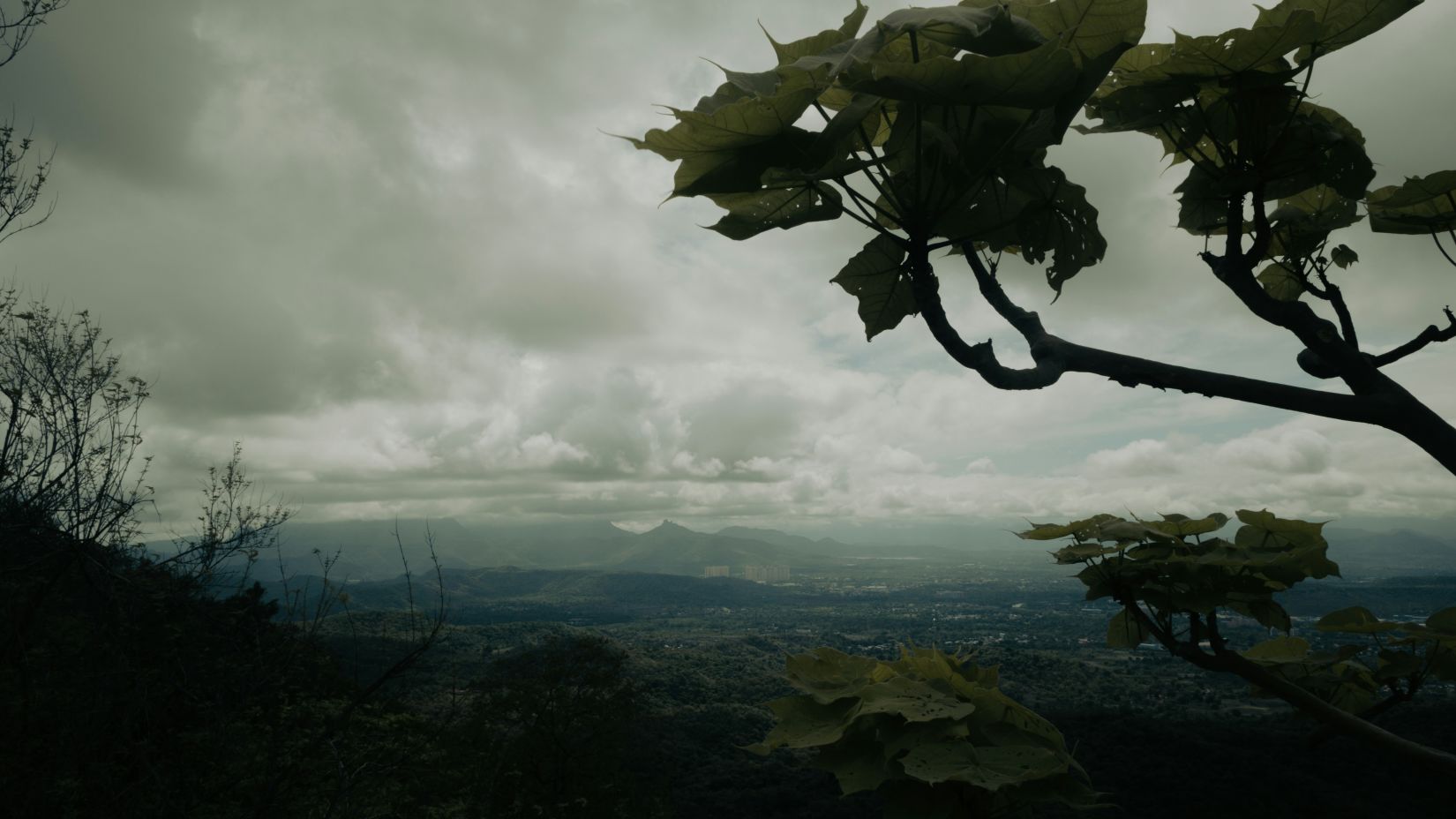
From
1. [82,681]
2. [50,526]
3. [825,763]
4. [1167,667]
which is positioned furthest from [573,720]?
[1167,667]

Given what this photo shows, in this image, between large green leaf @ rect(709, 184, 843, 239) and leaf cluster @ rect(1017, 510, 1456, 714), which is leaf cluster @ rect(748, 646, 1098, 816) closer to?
leaf cluster @ rect(1017, 510, 1456, 714)

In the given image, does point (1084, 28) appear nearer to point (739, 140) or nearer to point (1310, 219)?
point (739, 140)

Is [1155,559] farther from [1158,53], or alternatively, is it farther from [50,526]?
[50,526]

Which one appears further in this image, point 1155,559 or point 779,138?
point 1155,559

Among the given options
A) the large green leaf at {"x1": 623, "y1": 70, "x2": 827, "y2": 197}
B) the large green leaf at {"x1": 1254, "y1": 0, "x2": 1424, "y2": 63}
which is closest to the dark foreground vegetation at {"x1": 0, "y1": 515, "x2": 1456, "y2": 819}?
the large green leaf at {"x1": 623, "y1": 70, "x2": 827, "y2": 197}

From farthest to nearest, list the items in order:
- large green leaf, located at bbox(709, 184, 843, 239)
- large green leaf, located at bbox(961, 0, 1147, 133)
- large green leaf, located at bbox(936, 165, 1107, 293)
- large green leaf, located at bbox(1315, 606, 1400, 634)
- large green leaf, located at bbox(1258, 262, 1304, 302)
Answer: large green leaf, located at bbox(1258, 262, 1304, 302) < large green leaf, located at bbox(1315, 606, 1400, 634) < large green leaf, located at bbox(936, 165, 1107, 293) < large green leaf, located at bbox(709, 184, 843, 239) < large green leaf, located at bbox(961, 0, 1147, 133)

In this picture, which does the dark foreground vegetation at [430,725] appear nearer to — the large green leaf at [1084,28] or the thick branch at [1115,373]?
the thick branch at [1115,373]

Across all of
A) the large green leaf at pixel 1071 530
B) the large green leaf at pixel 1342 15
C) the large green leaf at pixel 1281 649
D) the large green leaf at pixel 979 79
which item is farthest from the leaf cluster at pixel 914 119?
the large green leaf at pixel 1281 649
